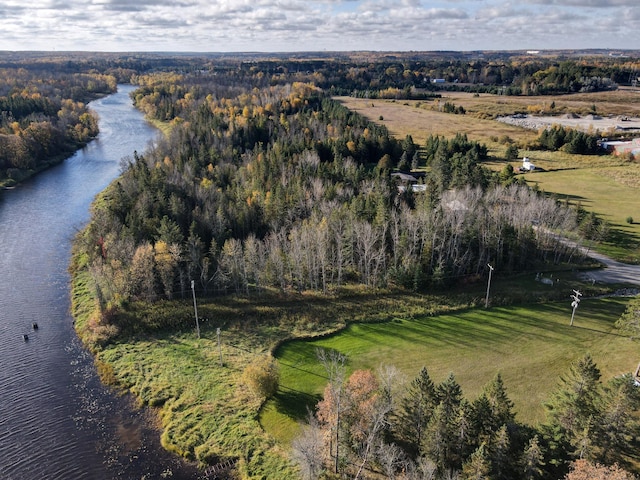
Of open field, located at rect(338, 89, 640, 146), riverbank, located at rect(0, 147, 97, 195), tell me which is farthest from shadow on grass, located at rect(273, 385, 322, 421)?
open field, located at rect(338, 89, 640, 146)

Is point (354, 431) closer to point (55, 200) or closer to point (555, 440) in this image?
point (555, 440)

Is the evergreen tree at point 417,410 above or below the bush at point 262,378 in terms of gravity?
above

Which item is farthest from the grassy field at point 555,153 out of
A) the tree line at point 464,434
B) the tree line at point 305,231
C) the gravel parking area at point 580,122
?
the tree line at point 464,434

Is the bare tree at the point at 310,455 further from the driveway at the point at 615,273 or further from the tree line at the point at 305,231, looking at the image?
the driveway at the point at 615,273

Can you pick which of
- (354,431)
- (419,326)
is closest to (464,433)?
(354,431)

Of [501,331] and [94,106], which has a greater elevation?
[94,106]

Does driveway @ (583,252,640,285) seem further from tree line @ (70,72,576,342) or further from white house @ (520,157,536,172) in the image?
white house @ (520,157,536,172)
